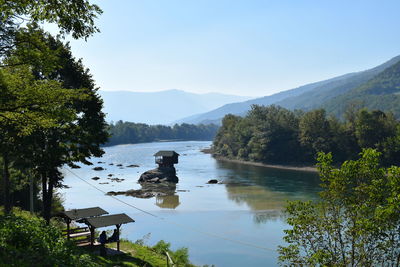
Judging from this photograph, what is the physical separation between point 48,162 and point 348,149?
9510 centimetres

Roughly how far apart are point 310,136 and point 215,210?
66.3 meters

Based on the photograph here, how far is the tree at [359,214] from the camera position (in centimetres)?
1270

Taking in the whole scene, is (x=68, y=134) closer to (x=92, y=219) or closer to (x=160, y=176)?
(x=92, y=219)

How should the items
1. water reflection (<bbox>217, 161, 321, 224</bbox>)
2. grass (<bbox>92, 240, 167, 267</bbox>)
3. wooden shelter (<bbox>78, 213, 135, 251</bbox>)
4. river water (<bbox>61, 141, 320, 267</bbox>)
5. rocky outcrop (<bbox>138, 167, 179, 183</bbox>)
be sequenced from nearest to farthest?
grass (<bbox>92, 240, 167, 267</bbox>) → wooden shelter (<bbox>78, 213, 135, 251</bbox>) → river water (<bbox>61, 141, 320, 267</bbox>) → water reflection (<bbox>217, 161, 321, 224</bbox>) → rocky outcrop (<bbox>138, 167, 179, 183</bbox>)

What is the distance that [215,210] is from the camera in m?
52.9

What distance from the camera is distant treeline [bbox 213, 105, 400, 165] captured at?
97.5 meters

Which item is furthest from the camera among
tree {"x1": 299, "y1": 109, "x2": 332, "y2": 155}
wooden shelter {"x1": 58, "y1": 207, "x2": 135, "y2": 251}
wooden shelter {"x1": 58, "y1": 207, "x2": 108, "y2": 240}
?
tree {"x1": 299, "y1": 109, "x2": 332, "y2": 155}

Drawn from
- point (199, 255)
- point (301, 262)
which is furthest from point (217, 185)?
point (301, 262)

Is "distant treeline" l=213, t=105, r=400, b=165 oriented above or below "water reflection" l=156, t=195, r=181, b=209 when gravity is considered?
above

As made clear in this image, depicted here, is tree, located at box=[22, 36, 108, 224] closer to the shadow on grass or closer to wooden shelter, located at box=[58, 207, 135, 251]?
wooden shelter, located at box=[58, 207, 135, 251]

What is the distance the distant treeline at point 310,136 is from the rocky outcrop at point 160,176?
45807 millimetres

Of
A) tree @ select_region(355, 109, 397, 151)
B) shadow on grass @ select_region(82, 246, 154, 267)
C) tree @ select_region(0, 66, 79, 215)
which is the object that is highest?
tree @ select_region(0, 66, 79, 215)

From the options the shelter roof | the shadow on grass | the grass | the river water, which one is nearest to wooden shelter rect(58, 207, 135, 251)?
the shelter roof

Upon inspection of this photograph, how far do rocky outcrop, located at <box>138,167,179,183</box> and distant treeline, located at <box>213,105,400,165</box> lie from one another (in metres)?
45.8
